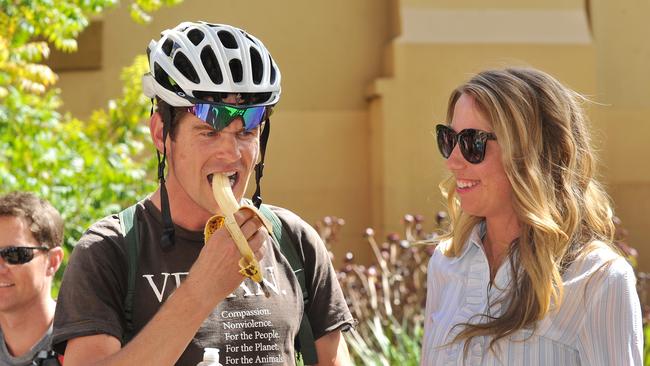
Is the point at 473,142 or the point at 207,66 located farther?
the point at 473,142

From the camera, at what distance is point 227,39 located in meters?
3.23

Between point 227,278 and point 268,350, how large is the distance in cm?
34

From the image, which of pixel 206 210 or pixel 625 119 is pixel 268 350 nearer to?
pixel 206 210

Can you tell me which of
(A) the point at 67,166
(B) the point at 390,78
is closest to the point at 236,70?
(A) the point at 67,166

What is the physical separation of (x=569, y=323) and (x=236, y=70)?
1229 mm

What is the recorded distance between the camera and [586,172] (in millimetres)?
3391

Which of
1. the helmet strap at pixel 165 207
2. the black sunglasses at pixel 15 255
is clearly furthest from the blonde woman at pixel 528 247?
the black sunglasses at pixel 15 255

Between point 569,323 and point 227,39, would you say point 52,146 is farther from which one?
point 569,323

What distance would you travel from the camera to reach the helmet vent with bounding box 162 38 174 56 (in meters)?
3.17

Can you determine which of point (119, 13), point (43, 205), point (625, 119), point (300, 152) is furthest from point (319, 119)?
point (43, 205)

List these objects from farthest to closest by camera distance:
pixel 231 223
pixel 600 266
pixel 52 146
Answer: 1. pixel 52 146
2. pixel 600 266
3. pixel 231 223

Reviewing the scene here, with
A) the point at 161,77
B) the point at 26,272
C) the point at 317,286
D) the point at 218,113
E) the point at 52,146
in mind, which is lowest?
the point at 26,272

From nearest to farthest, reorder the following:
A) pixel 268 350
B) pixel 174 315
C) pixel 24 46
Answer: pixel 174 315 < pixel 268 350 < pixel 24 46

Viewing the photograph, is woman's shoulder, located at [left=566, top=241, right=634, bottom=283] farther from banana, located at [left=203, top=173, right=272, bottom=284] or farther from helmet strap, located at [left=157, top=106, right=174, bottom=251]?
helmet strap, located at [left=157, top=106, right=174, bottom=251]
